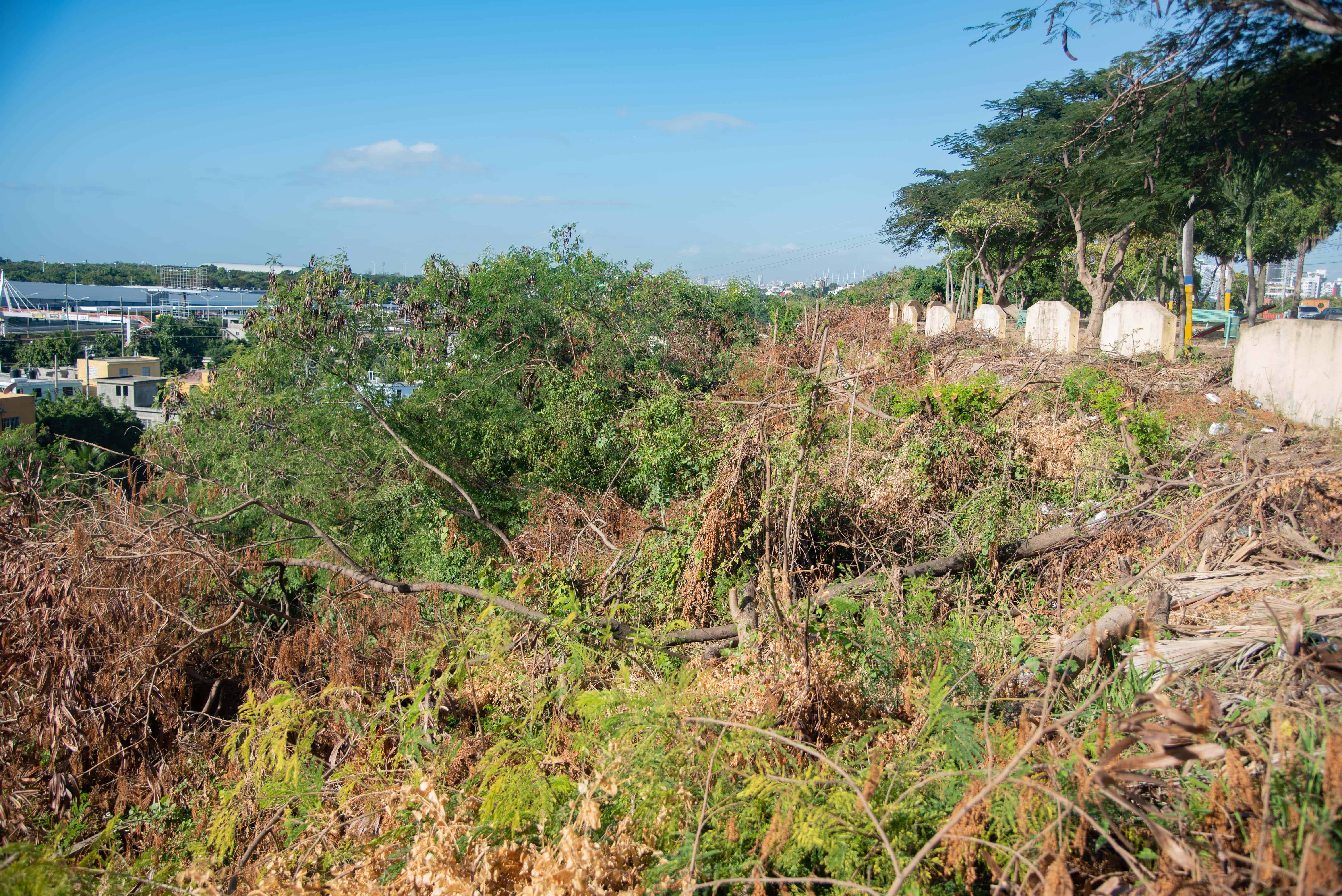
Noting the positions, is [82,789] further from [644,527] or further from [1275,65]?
[1275,65]

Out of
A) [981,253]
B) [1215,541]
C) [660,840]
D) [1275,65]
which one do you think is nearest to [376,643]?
[660,840]

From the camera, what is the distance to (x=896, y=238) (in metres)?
34.3

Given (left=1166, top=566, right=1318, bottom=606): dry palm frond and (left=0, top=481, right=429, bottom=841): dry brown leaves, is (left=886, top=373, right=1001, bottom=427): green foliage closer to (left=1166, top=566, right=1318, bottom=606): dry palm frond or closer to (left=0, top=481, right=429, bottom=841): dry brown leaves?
(left=1166, top=566, right=1318, bottom=606): dry palm frond

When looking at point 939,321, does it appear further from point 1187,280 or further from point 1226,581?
point 1226,581

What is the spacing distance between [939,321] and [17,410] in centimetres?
2790

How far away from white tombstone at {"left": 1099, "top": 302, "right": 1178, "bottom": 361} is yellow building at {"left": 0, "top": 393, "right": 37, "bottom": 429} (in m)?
26.8

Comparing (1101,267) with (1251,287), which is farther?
(1101,267)

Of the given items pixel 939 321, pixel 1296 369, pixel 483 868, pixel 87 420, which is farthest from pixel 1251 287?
pixel 87 420

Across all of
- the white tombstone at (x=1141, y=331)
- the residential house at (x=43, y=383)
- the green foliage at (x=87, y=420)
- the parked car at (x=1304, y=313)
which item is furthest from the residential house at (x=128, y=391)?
the parked car at (x=1304, y=313)

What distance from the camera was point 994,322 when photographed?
55.8 feet

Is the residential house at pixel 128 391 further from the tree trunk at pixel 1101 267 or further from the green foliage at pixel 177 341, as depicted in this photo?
the tree trunk at pixel 1101 267

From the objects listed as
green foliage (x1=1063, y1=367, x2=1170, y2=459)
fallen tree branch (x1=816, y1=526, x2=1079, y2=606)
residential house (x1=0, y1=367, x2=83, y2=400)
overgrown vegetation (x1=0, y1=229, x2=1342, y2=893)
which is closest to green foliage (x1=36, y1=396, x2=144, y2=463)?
residential house (x1=0, y1=367, x2=83, y2=400)

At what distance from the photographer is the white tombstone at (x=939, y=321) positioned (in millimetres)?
19875

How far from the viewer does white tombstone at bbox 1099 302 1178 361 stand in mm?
11359
